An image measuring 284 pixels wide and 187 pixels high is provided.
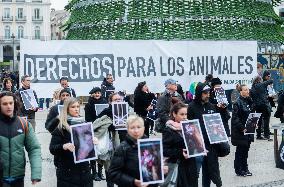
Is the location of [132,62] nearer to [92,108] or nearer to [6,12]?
[92,108]

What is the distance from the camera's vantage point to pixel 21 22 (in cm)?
10494

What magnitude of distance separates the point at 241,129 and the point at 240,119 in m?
0.23

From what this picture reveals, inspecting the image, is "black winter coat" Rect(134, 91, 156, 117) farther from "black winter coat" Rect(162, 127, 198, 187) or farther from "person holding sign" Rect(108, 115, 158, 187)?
"person holding sign" Rect(108, 115, 158, 187)

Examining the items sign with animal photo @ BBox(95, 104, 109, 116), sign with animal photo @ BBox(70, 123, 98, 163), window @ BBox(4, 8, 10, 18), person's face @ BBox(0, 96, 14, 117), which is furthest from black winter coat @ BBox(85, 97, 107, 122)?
window @ BBox(4, 8, 10, 18)

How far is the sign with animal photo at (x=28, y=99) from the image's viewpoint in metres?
10.4

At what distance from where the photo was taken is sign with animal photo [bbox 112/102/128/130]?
834 cm

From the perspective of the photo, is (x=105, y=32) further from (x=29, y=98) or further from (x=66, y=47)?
(x=29, y=98)

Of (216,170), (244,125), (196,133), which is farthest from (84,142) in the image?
(244,125)

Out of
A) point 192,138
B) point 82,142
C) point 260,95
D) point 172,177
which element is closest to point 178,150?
point 192,138

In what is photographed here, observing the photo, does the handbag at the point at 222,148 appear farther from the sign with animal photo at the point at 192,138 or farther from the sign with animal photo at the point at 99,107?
the sign with animal photo at the point at 99,107

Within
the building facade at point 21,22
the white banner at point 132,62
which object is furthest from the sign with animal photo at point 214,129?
the building facade at point 21,22

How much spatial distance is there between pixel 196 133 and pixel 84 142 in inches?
51.1

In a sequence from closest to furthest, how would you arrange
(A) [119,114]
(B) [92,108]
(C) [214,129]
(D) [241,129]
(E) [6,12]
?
(C) [214,129] → (A) [119,114] → (D) [241,129] → (B) [92,108] → (E) [6,12]

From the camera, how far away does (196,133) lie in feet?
20.0
